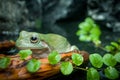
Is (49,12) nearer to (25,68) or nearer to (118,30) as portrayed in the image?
(118,30)

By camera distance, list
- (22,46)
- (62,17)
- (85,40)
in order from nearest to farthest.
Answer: (22,46) → (85,40) → (62,17)

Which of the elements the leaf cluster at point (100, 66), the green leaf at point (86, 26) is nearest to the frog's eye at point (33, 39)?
the leaf cluster at point (100, 66)

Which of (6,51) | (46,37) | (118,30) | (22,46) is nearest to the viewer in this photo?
(22,46)

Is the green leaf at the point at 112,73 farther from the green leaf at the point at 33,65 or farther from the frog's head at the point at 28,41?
the frog's head at the point at 28,41

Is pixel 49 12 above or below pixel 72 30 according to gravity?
above

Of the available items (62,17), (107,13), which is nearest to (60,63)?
(107,13)

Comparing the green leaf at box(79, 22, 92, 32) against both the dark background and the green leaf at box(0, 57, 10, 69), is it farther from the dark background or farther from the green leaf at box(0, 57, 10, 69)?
the green leaf at box(0, 57, 10, 69)

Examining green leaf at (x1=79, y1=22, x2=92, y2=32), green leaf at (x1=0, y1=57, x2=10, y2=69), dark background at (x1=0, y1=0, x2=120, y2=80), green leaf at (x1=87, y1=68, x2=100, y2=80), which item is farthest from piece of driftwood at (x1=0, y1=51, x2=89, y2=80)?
green leaf at (x1=79, y1=22, x2=92, y2=32)
